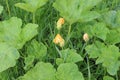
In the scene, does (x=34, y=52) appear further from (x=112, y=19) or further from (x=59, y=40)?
(x=112, y=19)

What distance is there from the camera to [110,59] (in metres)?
1.47

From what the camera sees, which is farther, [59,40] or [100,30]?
[100,30]

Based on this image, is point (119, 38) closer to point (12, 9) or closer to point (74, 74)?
point (74, 74)

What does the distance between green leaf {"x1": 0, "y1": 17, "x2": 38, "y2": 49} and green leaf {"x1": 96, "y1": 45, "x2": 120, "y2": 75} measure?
1.07ft

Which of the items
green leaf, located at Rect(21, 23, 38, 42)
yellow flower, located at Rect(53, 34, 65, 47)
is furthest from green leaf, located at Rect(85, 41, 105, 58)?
green leaf, located at Rect(21, 23, 38, 42)

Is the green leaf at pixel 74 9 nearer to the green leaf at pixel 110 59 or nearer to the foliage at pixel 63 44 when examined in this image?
the foliage at pixel 63 44

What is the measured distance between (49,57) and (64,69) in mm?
188

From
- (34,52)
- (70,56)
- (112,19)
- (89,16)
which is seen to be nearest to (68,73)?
(70,56)

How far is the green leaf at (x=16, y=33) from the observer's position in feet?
4.95

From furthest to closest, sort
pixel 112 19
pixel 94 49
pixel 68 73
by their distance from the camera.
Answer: pixel 112 19, pixel 94 49, pixel 68 73

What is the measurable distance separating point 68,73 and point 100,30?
0.31 meters

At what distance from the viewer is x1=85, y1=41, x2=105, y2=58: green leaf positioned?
1.50m

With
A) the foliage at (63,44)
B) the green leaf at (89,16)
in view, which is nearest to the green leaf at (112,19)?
the foliage at (63,44)

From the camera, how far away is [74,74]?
1.40m
